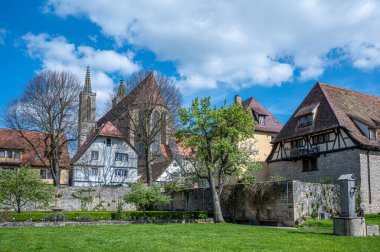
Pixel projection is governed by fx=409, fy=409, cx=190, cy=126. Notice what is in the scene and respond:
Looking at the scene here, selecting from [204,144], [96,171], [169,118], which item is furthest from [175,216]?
[96,171]

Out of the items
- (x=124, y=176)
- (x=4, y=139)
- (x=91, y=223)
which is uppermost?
(x=4, y=139)

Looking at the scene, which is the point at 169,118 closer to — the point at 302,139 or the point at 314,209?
the point at 302,139

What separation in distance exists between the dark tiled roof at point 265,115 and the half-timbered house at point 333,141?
7400 millimetres

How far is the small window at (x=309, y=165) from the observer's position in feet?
112

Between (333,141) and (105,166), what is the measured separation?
1090 inches

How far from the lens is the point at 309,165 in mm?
34969

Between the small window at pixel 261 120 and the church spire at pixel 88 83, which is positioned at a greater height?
the church spire at pixel 88 83

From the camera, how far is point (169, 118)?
44.5 m

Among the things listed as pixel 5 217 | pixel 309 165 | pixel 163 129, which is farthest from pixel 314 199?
pixel 163 129

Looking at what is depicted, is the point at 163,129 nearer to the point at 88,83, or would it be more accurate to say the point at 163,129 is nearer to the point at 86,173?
the point at 86,173

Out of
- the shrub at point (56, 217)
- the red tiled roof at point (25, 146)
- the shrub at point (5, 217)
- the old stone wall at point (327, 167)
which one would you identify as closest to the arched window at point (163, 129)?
the red tiled roof at point (25, 146)

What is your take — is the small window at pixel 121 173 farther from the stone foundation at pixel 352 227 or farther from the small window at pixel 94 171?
the stone foundation at pixel 352 227

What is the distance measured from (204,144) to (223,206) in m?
5.77

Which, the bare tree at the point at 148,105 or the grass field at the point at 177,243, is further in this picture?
the bare tree at the point at 148,105
